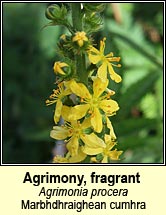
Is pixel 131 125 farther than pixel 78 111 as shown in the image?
Yes

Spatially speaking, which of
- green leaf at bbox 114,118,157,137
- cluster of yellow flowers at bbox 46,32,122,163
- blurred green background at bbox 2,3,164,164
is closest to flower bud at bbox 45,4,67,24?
cluster of yellow flowers at bbox 46,32,122,163

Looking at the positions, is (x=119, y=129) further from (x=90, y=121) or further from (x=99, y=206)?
(x=90, y=121)

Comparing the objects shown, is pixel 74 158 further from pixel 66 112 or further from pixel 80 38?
pixel 80 38

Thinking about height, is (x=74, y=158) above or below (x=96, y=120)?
below

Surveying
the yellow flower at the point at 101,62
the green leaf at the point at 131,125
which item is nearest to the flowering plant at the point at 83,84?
the yellow flower at the point at 101,62

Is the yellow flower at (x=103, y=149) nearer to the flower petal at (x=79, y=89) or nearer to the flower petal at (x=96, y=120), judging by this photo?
the flower petal at (x=96, y=120)

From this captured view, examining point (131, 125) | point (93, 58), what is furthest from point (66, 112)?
point (131, 125)

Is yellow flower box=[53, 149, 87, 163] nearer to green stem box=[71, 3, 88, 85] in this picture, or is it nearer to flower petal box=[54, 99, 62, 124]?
flower petal box=[54, 99, 62, 124]
